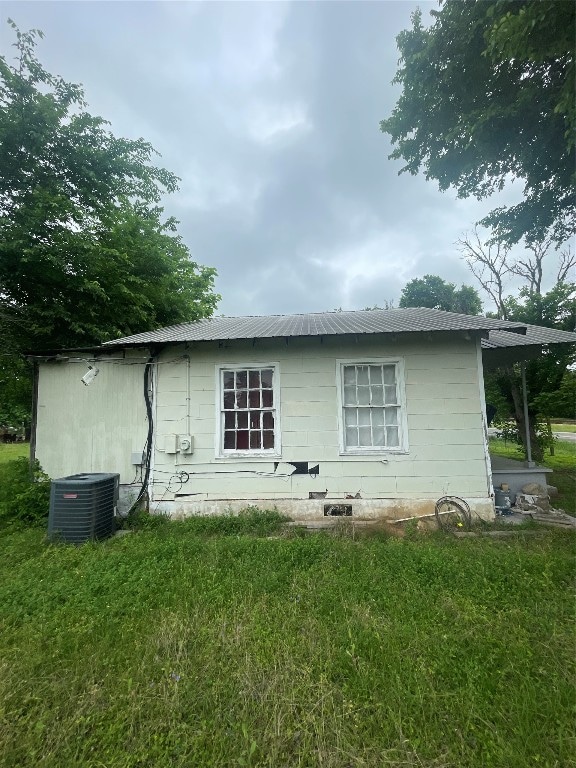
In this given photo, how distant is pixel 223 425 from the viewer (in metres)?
6.07

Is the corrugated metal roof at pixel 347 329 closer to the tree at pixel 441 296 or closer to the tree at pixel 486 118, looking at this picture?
the tree at pixel 486 118

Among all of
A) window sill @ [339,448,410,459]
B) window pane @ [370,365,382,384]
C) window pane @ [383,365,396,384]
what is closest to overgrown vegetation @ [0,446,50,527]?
window sill @ [339,448,410,459]

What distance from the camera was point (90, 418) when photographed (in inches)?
251

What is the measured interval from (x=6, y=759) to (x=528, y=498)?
7.28 m

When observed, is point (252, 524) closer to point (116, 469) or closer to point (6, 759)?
point (116, 469)

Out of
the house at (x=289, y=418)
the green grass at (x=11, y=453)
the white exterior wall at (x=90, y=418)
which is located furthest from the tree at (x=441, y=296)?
the green grass at (x=11, y=453)

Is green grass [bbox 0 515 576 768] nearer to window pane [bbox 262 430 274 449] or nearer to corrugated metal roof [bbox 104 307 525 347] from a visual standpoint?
window pane [bbox 262 430 274 449]

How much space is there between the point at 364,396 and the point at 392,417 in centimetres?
61

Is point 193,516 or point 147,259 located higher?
point 147,259

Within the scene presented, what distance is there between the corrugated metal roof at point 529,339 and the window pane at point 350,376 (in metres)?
2.52

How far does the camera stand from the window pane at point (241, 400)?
241 inches

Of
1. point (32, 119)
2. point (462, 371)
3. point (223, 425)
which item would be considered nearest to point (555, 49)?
point (462, 371)

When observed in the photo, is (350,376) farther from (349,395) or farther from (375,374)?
(375,374)

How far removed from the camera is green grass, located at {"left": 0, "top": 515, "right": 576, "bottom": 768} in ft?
6.19
